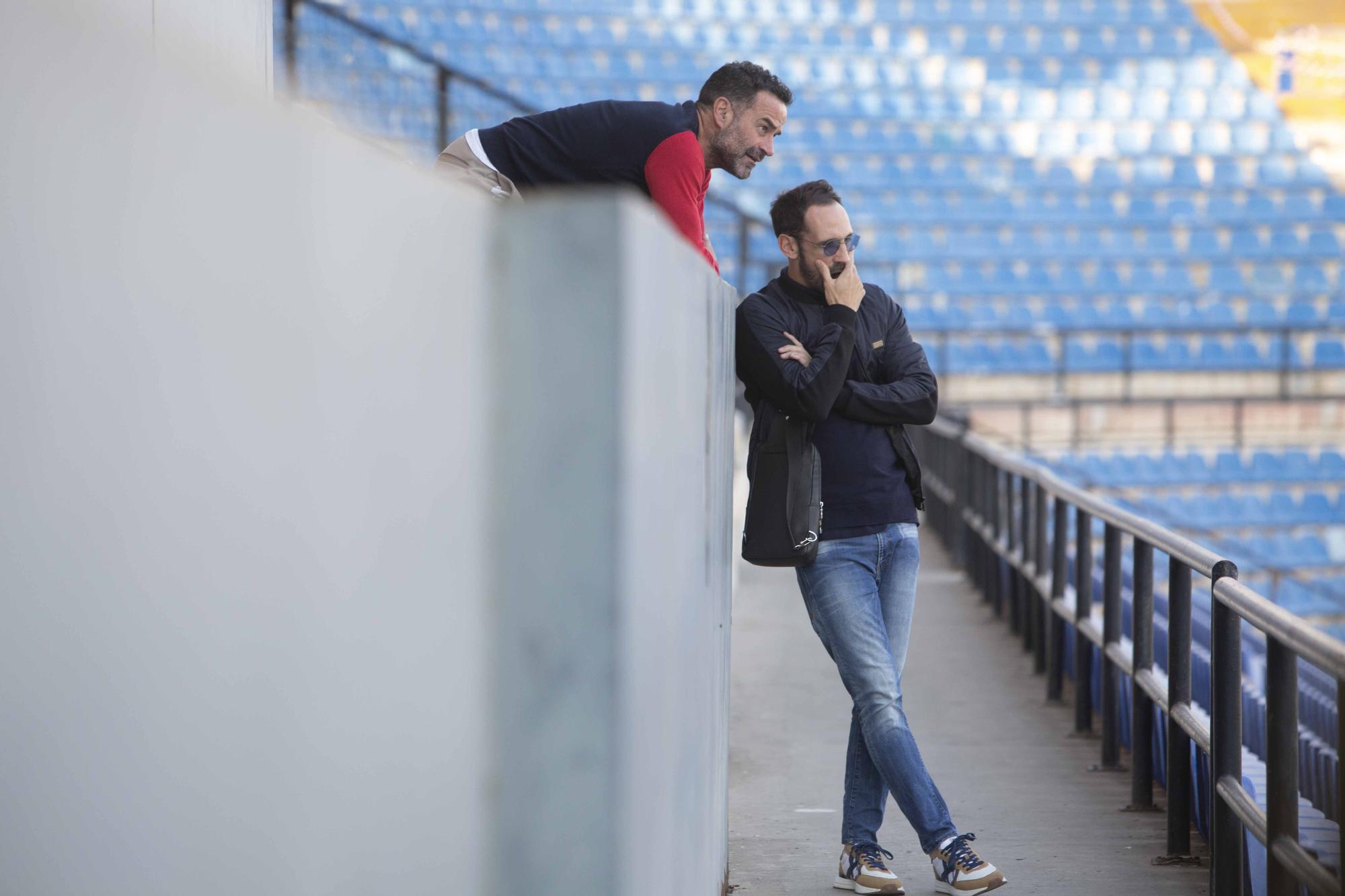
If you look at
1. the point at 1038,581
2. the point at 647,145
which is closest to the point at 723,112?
the point at 647,145

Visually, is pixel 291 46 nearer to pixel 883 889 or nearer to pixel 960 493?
pixel 883 889

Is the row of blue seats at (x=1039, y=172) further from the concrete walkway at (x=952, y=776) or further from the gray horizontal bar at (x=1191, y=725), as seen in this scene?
Answer: the gray horizontal bar at (x=1191, y=725)

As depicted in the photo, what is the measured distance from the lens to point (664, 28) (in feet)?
72.4

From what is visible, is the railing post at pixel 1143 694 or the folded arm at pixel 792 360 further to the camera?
the railing post at pixel 1143 694

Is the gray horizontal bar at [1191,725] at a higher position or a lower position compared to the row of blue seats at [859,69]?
lower

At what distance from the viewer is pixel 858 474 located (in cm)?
308

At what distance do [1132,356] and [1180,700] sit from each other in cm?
1505

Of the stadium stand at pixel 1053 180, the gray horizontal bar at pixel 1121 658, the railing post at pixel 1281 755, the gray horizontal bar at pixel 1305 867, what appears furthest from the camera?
the stadium stand at pixel 1053 180

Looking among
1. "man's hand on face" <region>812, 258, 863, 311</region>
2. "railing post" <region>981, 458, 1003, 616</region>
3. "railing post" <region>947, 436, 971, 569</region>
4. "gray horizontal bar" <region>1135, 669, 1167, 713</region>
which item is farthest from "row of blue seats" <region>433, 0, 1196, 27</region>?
"man's hand on face" <region>812, 258, 863, 311</region>

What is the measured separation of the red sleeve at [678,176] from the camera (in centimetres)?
282

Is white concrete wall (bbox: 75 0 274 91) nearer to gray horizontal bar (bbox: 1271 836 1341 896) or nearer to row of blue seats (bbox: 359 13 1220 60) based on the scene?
gray horizontal bar (bbox: 1271 836 1341 896)

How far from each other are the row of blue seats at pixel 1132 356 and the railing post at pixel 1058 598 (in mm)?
11741

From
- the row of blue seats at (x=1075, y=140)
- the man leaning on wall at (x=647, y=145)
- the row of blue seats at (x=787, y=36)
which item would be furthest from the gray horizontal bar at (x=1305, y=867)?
the row of blue seats at (x=787, y=36)

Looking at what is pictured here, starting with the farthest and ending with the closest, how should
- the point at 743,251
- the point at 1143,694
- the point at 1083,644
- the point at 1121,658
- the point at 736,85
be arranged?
the point at 743,251 < the point at 1083,644 < the point at 1121,658 < the point at 1143,694 < the point at 736,85
